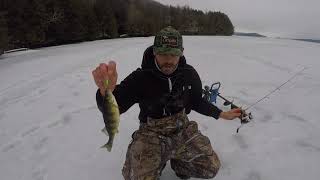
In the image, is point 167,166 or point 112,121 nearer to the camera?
point 112,121

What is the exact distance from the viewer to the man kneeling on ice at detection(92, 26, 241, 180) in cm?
320

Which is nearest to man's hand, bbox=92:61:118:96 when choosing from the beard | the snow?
the beard

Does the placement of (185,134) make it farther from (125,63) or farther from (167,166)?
(125,63)

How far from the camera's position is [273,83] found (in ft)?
26.7

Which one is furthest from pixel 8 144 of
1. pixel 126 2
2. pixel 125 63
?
pixel 126 2

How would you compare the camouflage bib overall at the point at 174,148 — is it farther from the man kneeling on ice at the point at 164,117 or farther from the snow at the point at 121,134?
the snow at the point at 121,134

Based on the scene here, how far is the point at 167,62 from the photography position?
3182 millimetres

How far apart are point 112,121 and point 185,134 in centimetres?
124

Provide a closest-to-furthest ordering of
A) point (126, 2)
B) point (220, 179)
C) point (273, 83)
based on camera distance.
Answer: point (220, 179) < point (273, 83) < point (126, 2)

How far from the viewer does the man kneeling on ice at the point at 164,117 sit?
10.5 feet

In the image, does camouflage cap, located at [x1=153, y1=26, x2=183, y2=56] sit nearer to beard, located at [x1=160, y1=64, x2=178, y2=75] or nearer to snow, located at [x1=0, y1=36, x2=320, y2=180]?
beard, located at [x1=160, y1=64, x2=178, y2=75]

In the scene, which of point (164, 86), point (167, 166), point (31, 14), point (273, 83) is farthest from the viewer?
point (31, 14)

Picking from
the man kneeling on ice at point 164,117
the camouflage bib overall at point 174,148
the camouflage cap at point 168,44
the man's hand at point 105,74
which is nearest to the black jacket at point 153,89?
the man kneeling on ice at point 164,117

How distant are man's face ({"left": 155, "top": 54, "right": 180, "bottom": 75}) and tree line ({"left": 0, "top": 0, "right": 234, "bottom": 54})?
2368cm
